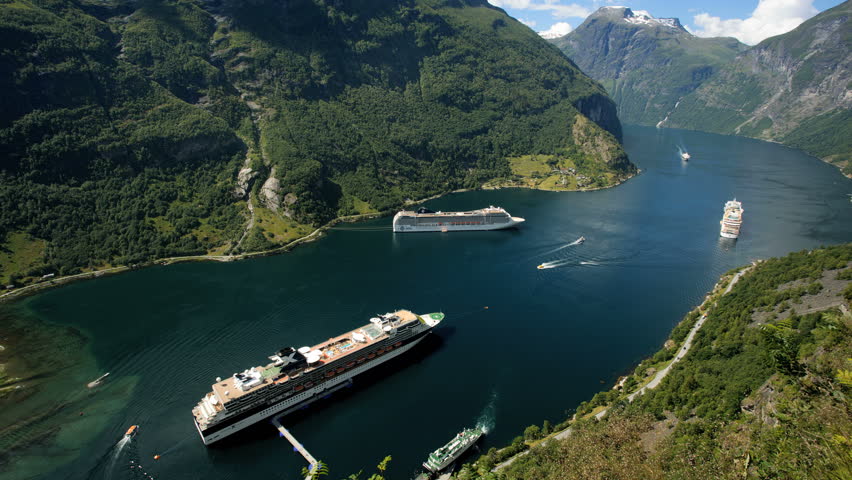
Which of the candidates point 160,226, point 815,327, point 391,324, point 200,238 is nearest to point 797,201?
point 815,327

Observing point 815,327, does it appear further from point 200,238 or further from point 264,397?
point 200,238

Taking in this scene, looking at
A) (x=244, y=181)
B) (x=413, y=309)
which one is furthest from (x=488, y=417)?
(x=244, y=181)

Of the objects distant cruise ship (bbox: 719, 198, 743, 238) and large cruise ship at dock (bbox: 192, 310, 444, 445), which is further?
distant cruise ship (bbox: 719, 198, 743, 238)

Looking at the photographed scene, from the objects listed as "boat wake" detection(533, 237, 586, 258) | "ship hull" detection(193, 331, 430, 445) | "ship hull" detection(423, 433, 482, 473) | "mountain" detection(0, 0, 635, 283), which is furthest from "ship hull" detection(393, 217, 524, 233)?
"ship hull" detection(423, 433, 482, 473)

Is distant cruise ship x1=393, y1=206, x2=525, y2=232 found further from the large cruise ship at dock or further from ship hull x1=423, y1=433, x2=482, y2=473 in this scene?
ship hull x1=423, y1=433, x2=482, y2=473

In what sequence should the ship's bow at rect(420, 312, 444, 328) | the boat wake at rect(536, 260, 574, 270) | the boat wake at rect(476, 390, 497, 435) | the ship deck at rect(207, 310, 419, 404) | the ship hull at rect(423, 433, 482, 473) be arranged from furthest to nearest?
the boat wake at rect(536, 260, 574, 270) < the ship's bow at rect(420, 312, 444, 328) < the ship deck at rect(207, 310, 419, 404) < the boat wake at rect(476, 390, 497, 435) < the ship hull at rect(423, 433, 482, 473)

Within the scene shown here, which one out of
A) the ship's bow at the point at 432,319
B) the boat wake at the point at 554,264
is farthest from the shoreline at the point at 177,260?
the boat wake at the point at 554,264
